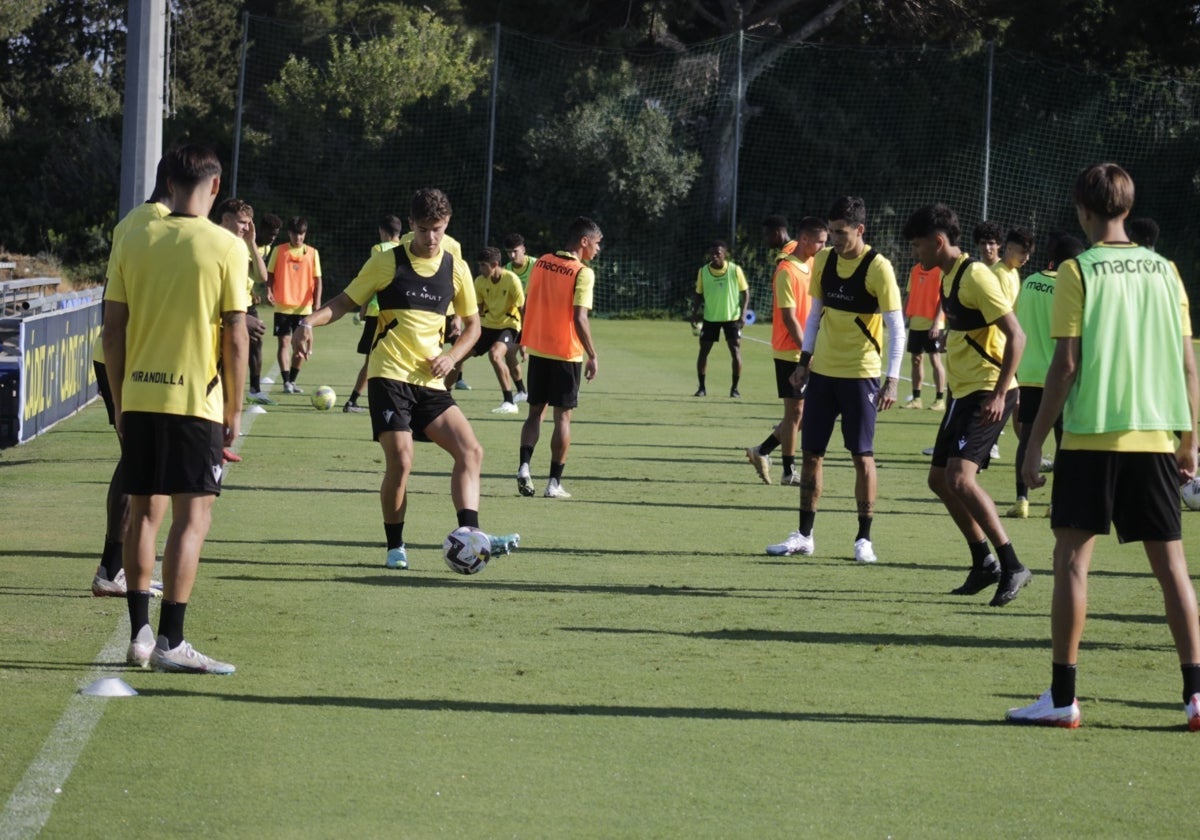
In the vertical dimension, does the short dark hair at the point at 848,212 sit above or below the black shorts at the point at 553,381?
above

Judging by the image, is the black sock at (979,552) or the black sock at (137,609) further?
the black sock at (979,552)

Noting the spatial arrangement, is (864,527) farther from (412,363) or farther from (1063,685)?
(1063,685)

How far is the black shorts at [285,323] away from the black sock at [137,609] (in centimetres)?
1431

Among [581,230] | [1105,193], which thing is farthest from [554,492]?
[1105,193]

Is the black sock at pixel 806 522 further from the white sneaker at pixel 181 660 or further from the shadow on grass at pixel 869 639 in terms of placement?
the white sneaker at pixel 181 660

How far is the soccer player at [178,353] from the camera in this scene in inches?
260

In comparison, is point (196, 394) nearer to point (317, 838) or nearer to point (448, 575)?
point (317, 838)

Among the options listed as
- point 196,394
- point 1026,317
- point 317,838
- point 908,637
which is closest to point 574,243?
point 1026,317

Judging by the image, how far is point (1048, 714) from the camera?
20.4ft

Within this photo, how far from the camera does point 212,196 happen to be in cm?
680

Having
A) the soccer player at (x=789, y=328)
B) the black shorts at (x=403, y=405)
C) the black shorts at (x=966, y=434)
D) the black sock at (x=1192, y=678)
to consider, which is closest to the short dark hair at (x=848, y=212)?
the black shorts at (x=966, y=434)

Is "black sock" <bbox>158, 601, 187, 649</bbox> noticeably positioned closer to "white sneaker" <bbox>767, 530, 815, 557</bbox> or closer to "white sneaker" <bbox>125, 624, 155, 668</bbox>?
"white sneaker" <bbox>125, 624, 155, 668</bbox>

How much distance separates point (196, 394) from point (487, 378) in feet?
63.0

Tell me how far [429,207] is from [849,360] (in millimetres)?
2836
